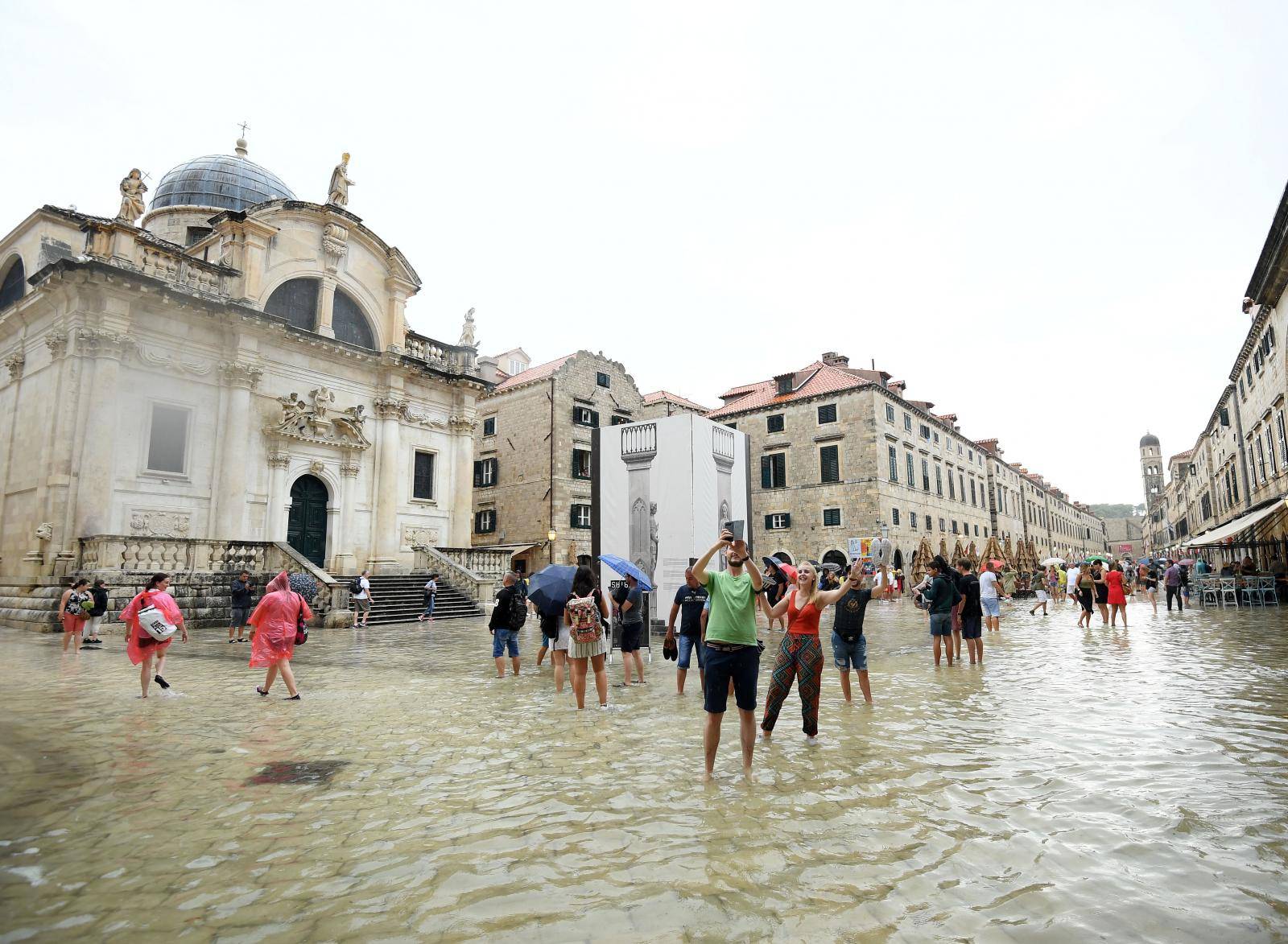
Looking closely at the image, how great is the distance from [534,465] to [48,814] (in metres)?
32.2

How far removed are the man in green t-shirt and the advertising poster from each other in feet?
31.3

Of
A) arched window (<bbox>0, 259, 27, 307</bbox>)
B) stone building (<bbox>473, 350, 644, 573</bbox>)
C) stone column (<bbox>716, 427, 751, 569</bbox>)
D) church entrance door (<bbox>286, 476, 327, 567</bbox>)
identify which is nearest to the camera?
stone column (<bbox>716, 427, 751, 569</bbox>)

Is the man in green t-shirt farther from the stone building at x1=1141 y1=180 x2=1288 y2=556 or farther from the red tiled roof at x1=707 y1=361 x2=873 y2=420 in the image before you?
the red tiled roof at x1=707 y1=361 x2=873 y2=420

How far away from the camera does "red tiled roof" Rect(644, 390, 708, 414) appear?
43.3 m

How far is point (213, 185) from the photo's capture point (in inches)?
1191

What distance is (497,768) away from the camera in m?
5.39

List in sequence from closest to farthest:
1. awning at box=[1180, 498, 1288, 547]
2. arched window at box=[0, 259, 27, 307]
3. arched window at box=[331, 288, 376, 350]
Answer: awning at box=[1180, 498, 1288, 547]
arched window at box=[0, 259, 27, 307]
arched window at box=[331, 288, 376, 350]

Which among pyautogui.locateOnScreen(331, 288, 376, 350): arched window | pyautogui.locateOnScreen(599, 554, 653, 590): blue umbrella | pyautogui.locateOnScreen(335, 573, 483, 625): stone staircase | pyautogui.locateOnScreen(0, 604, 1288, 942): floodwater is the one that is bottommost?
pyautogui.locateOnScreen(0, 604, 1288, 942): floodwater

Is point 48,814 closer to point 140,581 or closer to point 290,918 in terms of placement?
point 290,918

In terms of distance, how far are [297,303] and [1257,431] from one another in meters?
36.2

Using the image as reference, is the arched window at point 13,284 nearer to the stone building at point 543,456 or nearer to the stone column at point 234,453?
the stone column at point 234,453

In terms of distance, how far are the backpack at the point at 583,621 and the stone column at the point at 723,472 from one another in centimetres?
864

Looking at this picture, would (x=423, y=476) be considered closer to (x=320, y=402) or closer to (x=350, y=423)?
(x=350, y=423)

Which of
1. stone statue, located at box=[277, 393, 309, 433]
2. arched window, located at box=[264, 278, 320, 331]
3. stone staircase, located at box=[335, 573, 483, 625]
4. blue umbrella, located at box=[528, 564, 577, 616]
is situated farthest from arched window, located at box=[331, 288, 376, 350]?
blue umbrella, located at box=[528, 564, 577, 616]
